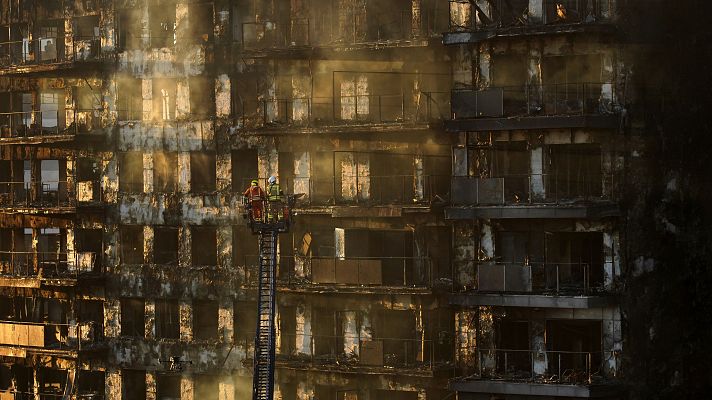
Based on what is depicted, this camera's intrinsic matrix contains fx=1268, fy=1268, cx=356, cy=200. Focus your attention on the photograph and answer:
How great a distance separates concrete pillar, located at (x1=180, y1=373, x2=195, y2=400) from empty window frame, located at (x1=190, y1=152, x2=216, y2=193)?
8.27 m

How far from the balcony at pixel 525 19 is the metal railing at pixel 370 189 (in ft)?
20.3

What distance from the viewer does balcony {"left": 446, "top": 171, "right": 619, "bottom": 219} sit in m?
48.1

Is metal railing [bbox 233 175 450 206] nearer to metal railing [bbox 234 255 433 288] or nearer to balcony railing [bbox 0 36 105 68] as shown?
metal railing [bbox 234 255 433 288]

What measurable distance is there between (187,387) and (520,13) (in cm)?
2177

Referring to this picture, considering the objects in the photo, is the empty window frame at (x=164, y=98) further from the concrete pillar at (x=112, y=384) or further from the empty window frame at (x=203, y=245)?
the concrete pillar at (x=112, y=384)

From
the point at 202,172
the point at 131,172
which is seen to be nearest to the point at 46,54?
the point at 131,172

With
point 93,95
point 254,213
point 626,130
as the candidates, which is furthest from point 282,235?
point 626,130

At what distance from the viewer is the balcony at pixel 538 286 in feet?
156

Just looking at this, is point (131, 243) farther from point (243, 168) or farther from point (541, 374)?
point (541, 374)

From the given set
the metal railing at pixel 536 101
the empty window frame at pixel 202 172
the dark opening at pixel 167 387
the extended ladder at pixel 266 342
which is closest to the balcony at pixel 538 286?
the metal railing at pixel 536 101

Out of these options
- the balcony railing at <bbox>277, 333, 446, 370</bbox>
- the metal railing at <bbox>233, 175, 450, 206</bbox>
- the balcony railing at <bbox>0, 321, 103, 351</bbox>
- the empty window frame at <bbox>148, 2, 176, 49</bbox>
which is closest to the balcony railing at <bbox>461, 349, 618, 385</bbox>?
the balcony railing at <bbox>277, 333, 446, 370</bbox>

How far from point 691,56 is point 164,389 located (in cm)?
2693

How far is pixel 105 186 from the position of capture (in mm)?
58062

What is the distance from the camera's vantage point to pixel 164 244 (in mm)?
57125
